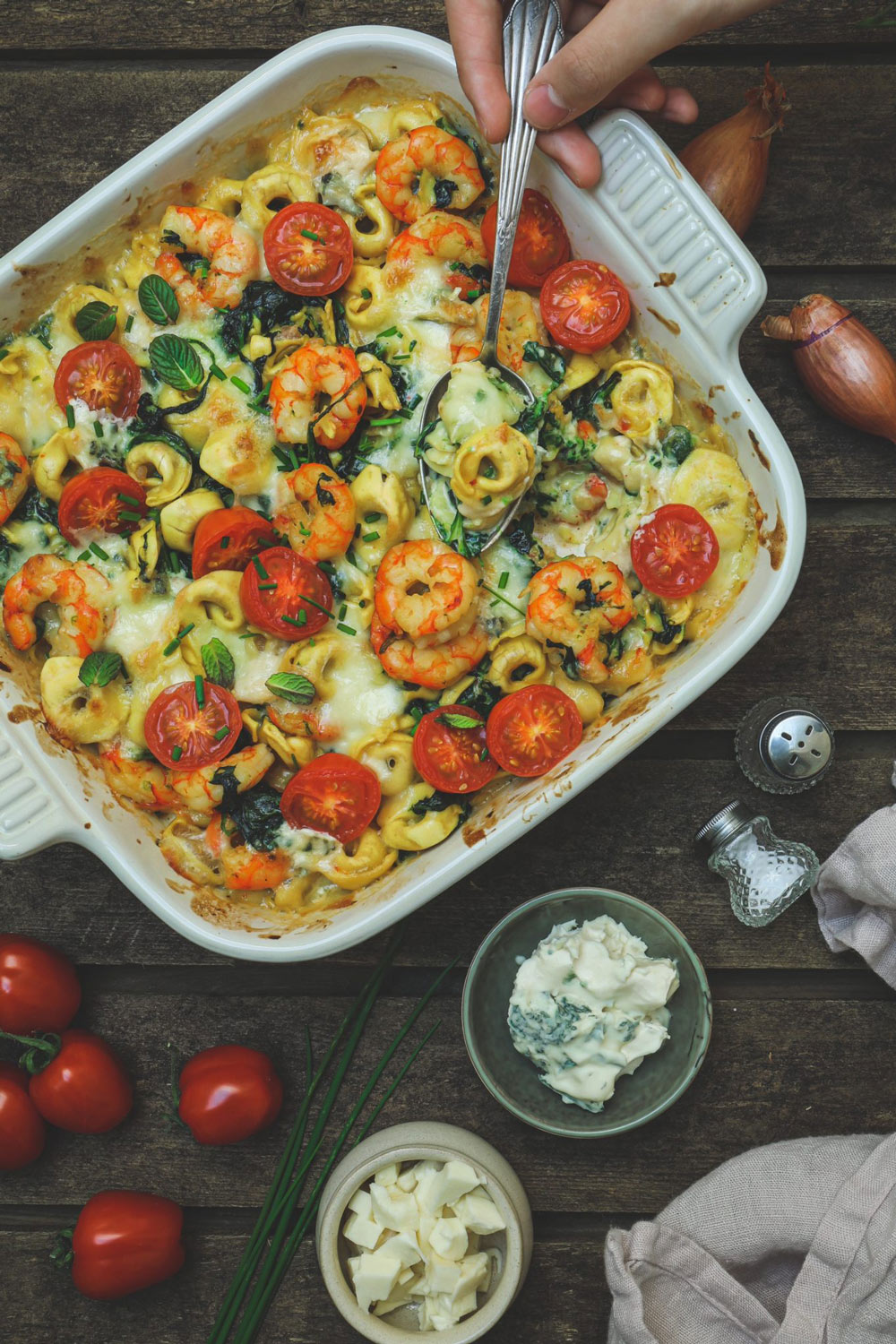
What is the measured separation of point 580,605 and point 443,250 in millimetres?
755

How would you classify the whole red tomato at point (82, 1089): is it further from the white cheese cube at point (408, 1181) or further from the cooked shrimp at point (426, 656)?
the cooked shrimp at point (426, 656)

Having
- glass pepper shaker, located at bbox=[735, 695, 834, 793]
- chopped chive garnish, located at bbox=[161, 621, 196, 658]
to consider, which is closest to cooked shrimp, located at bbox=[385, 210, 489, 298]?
chopped chive garnish, located at bbox=[161, 621, 196, 658]

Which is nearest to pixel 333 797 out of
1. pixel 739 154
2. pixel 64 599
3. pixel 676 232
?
pixel 64 599

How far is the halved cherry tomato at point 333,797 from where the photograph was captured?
1.93 metres

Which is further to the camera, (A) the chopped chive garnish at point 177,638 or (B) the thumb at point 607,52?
(A) the chopped chive garnish at point 177,638

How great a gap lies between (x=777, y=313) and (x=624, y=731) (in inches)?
41.9

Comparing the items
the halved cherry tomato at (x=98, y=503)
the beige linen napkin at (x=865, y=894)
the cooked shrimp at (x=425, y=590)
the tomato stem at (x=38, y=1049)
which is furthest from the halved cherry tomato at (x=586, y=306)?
the tomato stem at (x=38, y=1049)

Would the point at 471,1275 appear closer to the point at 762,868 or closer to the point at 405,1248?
the point at 405,1248

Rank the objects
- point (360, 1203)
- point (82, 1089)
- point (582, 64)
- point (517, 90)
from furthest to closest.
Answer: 1. point (82, 1089)
2. point (360, 1203)
3. point (517, 90)
4. point (582, 64)

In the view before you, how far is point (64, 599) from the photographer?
194 cm

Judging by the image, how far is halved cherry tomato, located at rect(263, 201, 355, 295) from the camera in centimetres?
195

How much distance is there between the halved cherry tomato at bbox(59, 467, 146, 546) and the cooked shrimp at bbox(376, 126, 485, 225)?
2.57ft

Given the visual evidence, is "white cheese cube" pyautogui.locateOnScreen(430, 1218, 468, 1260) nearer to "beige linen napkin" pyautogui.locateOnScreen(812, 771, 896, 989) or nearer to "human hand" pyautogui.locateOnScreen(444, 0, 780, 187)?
"beige linen napkin" pyautogui.locateOnScreen(812, 771, 896, 989)

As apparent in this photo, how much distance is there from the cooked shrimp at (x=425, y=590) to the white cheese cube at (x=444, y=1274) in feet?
4.14
